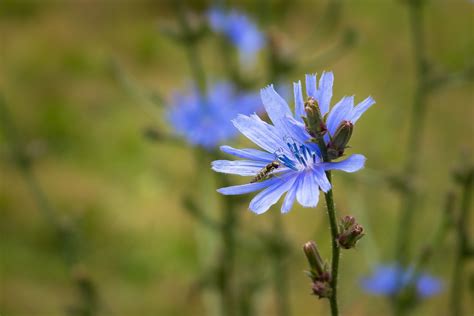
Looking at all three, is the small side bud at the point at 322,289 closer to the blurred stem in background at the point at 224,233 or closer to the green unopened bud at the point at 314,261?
the green unopened bud at the point at 314,261

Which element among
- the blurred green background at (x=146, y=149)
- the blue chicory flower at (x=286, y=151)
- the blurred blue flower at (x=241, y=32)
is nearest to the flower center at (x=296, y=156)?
the blue chicory flower at (x=286, y=151)

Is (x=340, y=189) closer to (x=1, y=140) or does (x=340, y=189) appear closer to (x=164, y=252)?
(x=164, y=252)

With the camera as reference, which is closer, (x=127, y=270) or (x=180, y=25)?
(x=180, y=25)

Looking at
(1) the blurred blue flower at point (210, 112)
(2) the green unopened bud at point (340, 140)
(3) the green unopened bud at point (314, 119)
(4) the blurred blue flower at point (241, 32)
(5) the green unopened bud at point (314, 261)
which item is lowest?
(5) the green unopened bud at point (314, 261)

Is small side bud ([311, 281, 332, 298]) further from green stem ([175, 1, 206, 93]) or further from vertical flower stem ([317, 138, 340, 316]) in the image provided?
green stem ([175, 1, 206, 93])

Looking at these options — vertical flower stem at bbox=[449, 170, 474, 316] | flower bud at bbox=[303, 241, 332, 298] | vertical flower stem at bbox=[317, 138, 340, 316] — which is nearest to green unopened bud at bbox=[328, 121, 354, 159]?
vertical flower stem at bbox=[317, 138, 340, 316]

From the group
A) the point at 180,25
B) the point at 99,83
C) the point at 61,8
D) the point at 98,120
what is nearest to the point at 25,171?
the point at 180,25
